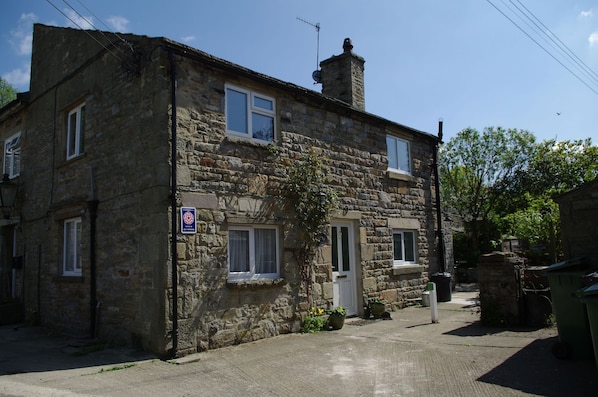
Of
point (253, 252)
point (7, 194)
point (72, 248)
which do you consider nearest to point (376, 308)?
point (253, 252)

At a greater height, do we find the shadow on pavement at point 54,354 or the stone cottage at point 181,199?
the stone cottage at point 181,199

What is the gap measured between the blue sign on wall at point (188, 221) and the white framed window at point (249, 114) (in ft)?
6.19

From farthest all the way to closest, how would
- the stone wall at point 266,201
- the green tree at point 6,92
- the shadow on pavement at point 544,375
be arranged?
the green tree at point 6,92, the stone wall at point 266,201, the shadow on pavement at point 544,375

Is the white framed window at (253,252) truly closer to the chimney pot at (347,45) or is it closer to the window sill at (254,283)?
the window sill at (254,283)

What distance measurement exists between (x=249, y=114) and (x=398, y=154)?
5711 millimetres

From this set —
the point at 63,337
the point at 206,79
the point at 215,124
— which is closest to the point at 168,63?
the point at 206,79

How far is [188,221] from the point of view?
25.3ft

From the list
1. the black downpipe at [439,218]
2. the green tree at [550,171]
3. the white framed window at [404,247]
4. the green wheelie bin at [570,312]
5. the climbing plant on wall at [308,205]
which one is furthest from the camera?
the green tree at [550,171]

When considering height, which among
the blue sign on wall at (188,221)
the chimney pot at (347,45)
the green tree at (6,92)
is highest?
the green tree at (6,92)

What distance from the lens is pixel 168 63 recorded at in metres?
7.93

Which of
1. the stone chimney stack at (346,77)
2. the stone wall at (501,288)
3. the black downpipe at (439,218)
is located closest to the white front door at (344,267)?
the stone wall at (501,288)

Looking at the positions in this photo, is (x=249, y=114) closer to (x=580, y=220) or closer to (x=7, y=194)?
(x=580, y=220)

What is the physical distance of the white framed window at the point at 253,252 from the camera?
8664 millimetres

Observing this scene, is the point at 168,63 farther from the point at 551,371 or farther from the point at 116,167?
the point at 551,371
